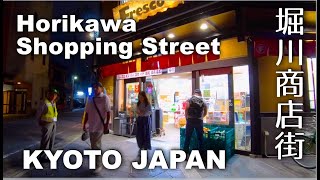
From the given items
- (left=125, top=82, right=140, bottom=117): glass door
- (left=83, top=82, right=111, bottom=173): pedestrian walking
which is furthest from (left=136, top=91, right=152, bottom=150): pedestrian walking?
(left=125, top=82, right=140, bottom=117): glass door

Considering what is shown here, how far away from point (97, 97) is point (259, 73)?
455cm

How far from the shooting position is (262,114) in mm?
7059

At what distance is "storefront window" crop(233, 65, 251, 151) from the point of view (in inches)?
294

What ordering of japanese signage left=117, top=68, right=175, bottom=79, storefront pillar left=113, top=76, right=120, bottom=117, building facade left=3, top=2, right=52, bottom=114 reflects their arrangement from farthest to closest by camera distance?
1. building facade left=3, top=2, right=52, bottom=114
2. storefront pillar left=113, top=76, right=120, bottom=117
3. japanese signage left=117, top=68, right=175, bottom=79

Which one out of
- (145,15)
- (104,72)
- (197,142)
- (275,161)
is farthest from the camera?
(104,72)

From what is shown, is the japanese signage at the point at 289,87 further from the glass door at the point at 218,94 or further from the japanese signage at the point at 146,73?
the japanese signage at the point at 146,73

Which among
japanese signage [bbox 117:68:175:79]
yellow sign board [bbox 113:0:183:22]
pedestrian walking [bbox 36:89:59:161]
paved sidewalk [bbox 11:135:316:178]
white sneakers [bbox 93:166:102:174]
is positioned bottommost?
paved sidewalk [bbox 11:135:316:178]

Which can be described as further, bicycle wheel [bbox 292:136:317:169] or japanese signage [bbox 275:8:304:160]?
japanese signage [bbox 275:8:304:160]

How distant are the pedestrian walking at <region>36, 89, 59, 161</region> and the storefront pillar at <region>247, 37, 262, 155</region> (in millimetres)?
5390

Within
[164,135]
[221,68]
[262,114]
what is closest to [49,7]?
[164,135]

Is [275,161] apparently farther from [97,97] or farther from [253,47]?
[97,97]

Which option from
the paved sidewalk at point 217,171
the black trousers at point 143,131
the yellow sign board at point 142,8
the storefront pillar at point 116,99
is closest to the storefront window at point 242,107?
the paved sidewalk at point 217,171

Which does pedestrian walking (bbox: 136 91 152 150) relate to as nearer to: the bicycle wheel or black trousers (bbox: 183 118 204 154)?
black trousers (bbox: 183 118 204 154)

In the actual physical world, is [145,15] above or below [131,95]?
above
